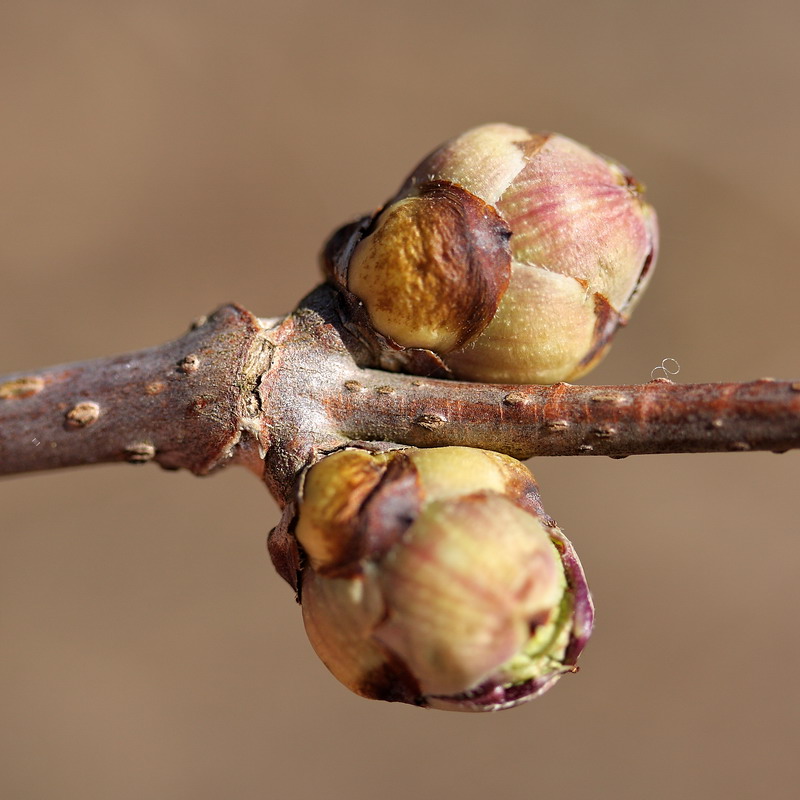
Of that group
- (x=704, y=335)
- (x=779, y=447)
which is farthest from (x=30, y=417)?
(x=704, y=335)

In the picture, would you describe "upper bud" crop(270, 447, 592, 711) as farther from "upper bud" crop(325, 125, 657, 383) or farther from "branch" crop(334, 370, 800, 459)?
"upper bud" crop(325, 125, 657, 383)

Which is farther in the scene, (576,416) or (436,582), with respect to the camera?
(576,416)

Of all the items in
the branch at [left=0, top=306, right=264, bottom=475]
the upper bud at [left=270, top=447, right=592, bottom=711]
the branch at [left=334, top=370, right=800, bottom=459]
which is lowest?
the upper bud at [left=270, top=447, right=592, bottom=711]

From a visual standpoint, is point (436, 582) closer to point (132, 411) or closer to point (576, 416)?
point (576, 416)

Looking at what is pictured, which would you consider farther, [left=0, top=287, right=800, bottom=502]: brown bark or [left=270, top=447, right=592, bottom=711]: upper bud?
[left=0, top=287, right=800, bottom=502]: brown bark

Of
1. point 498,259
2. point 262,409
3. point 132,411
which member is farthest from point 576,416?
point 132,411

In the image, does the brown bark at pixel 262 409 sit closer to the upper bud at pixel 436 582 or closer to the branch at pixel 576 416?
the branch at pixel 576 416

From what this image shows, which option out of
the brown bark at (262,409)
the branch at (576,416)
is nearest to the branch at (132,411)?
the brown bark at (262,409)

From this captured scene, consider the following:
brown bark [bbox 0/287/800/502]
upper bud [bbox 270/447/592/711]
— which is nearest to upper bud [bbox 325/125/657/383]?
brown bark [bbox 0/287/800/502]
